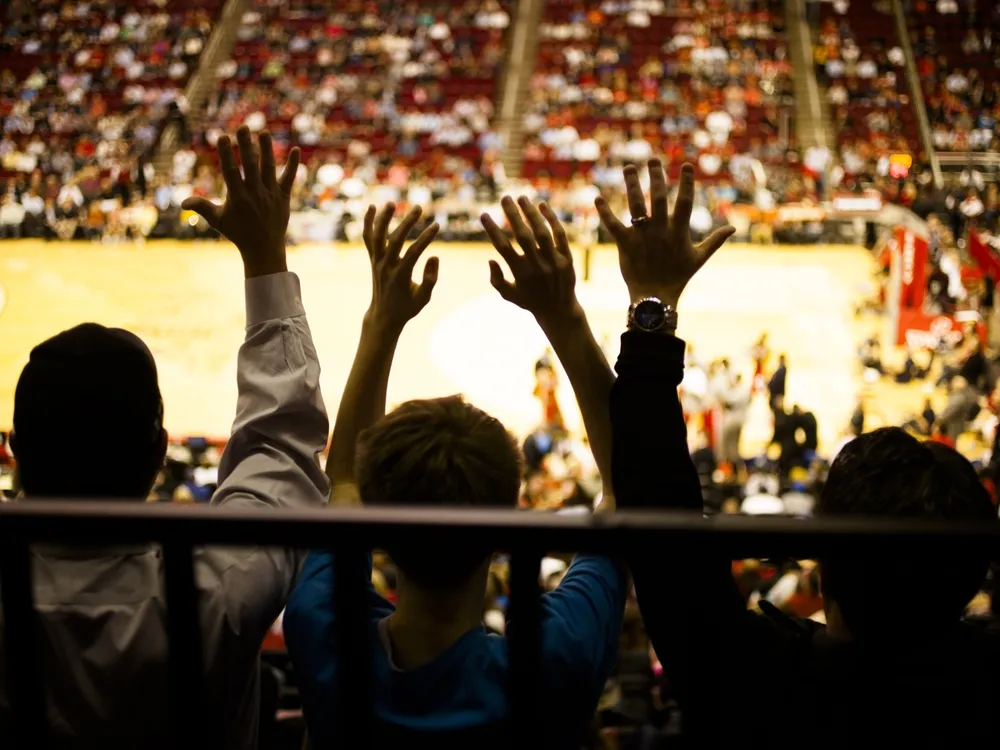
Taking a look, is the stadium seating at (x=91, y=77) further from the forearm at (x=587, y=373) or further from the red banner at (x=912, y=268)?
the forearm at (x=587, y=373)

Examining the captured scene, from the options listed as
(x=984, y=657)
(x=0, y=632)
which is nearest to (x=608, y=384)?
(x=984, y=657)

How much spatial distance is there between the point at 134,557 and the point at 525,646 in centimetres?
68

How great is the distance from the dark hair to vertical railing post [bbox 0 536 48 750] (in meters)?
0.95

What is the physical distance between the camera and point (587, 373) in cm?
181

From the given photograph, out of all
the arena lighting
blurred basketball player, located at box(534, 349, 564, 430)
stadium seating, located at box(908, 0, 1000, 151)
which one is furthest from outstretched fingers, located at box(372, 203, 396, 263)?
stadium seating, located at box(908, 0, 1000, 151)

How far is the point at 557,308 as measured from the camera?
185 centimetres

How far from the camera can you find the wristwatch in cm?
160

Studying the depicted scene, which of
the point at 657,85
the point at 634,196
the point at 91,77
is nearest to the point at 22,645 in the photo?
the point at 634,196

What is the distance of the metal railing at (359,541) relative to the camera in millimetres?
977

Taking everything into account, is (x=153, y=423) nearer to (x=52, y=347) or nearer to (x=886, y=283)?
(x=52, y=347)

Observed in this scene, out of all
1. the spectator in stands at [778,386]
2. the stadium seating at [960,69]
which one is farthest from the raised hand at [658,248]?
the stadium seating at [960,69]

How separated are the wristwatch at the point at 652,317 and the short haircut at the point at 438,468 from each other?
296 mm

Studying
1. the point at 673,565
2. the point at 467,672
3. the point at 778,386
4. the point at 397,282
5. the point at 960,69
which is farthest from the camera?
the point at 960,69

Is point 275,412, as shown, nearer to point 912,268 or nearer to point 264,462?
point 264,462
